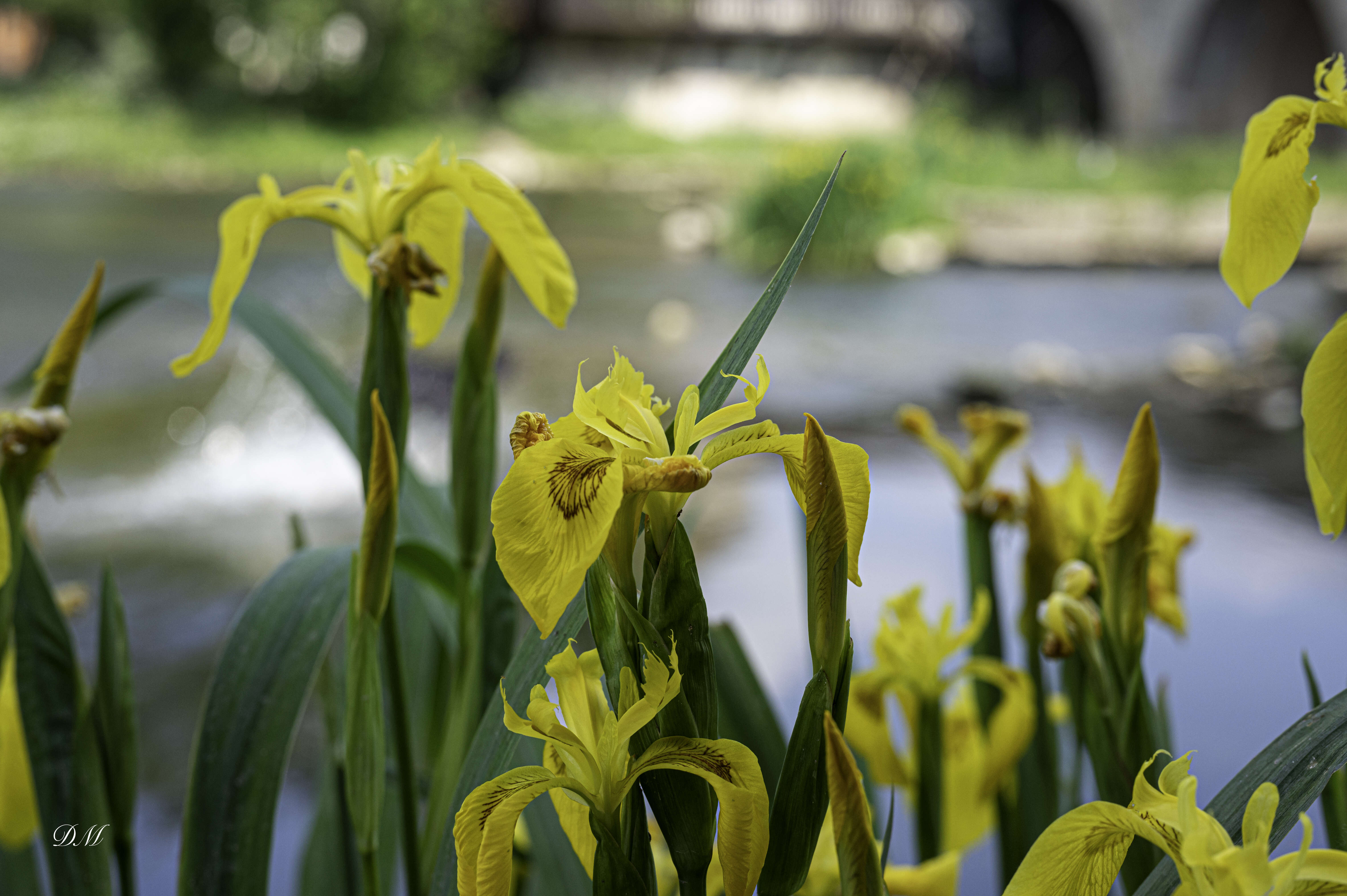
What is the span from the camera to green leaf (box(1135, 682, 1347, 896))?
0.15 metres

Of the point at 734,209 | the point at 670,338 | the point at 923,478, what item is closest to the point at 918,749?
the point at 923,478

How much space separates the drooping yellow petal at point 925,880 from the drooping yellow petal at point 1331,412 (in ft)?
0.38

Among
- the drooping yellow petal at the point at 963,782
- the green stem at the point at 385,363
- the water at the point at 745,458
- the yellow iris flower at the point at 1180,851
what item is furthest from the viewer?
the water at the point at 745,458

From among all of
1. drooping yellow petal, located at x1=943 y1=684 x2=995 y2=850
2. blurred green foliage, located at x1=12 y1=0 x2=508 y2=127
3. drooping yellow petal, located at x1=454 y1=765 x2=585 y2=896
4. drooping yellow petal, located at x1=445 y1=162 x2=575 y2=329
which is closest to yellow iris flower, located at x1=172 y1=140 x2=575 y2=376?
drooping yellow petal, located at x1=445 y1=162 x2=575 y2=329

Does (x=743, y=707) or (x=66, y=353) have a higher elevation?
(x=66, y=353)

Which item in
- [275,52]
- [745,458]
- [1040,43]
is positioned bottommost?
[745,458]

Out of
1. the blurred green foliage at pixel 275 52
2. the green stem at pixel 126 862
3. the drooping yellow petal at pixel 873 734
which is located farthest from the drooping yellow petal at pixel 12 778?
the blurred green foliage at pixel 275 52

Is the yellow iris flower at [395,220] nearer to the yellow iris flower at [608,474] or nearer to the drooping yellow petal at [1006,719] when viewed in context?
the yellow iris flower at [608,474]

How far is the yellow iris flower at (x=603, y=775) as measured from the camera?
0.14 meters

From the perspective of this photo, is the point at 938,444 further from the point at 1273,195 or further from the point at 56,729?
the point at 56,729

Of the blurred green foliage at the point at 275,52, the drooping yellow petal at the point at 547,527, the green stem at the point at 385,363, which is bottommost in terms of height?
the drooping yellow petal at the point at 547,527

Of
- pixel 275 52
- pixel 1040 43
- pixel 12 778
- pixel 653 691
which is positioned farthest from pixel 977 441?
pixel 1040 43

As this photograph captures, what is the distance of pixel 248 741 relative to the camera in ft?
0.73

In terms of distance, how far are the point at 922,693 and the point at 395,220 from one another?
209 millimetres
